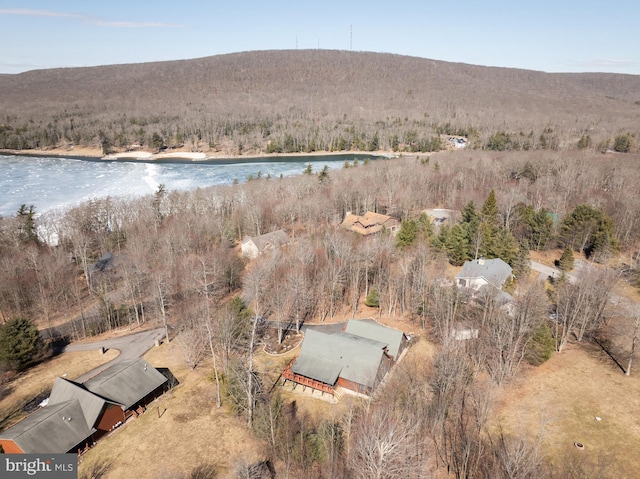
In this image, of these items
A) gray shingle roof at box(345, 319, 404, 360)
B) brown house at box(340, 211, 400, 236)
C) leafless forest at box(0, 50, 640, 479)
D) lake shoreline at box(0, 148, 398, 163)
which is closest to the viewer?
leafless forest at box(0, 50, 640, 479)

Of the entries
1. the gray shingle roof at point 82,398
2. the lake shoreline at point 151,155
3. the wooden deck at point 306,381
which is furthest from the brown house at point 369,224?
the lake shoreline at point 151,155

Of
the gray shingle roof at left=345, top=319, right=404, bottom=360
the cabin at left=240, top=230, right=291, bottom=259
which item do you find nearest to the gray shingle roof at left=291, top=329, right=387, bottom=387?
the gray shingle roof at left=345, top=319, right=404, bottom=360

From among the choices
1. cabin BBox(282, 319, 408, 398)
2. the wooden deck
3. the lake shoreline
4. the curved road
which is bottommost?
the curved road

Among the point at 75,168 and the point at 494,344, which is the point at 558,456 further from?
the point at 75,168

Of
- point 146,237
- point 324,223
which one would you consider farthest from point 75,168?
point 324,223

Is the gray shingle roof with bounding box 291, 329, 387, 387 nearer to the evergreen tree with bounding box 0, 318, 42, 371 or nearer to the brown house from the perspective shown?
the evergreen tree with bounding box 0, 318, 42, 371

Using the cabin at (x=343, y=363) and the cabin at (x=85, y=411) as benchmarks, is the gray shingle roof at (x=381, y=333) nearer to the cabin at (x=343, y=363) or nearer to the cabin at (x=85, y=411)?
the cabin at (x=343, y=363)
